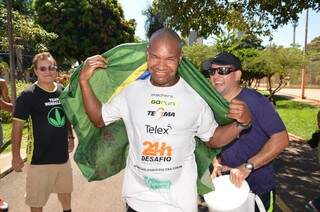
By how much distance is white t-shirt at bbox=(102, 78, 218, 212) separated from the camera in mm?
2936

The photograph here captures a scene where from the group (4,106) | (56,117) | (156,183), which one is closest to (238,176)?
(156,183)

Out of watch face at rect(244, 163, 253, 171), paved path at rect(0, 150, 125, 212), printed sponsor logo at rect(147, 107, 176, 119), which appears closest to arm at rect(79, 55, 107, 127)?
printed sponsor logo at rect(147, 107, 176, 119)

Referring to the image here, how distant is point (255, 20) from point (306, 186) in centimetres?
602

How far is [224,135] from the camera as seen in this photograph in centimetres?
317

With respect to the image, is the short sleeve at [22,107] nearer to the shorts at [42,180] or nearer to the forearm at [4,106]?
the shorts at [42,180]

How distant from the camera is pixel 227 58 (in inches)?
156

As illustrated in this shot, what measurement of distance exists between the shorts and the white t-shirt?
2.26 metres

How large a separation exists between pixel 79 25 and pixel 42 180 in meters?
49.7

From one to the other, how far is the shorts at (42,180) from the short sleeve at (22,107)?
A: 55 cm

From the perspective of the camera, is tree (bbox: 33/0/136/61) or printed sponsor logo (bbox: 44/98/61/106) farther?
Result: tree (bbox: 33/0/136/61)

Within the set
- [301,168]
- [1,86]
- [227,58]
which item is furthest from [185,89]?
[301,168]

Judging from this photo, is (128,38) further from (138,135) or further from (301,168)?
(138,135)

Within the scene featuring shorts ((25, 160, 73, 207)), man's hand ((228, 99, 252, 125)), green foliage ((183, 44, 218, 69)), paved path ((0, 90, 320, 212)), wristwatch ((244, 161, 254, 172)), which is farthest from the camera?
green foliage ((183, 44, 218, 69))

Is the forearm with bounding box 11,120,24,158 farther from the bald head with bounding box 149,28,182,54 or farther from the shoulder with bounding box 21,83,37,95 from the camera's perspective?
the bald head with bounding box 149,28,182,54
